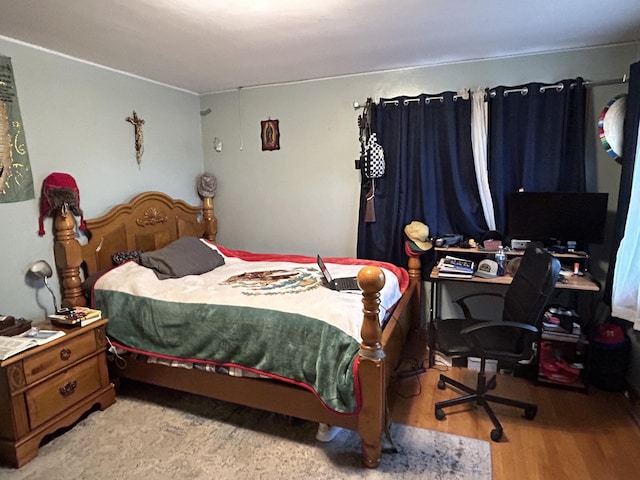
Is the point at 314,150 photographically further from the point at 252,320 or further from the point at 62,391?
the point at 62,391

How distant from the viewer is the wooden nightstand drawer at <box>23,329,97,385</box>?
2.05m

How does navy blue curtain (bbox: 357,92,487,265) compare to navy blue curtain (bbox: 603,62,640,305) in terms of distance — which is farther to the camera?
navy blue curtain (bbox: 357,92,487,265)

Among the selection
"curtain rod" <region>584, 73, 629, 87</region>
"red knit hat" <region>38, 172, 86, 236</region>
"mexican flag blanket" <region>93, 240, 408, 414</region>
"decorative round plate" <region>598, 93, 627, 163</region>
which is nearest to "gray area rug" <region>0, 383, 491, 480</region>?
"mexican flag blanket" <region>93, 240, 408, 414</region>

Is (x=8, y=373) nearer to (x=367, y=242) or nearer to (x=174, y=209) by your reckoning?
(x=174, y=209)

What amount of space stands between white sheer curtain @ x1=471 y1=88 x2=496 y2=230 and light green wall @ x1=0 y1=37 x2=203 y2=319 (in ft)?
8.85

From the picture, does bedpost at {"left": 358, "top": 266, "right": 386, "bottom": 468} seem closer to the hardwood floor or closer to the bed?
the bed

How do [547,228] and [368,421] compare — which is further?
[547,228]

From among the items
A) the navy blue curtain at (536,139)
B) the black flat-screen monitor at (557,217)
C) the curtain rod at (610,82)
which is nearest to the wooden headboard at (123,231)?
the navy blue curtain at (536,139)

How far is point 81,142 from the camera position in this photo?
114 inches

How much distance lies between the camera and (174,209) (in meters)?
3.65

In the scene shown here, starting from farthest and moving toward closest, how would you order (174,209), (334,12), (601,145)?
(174,209), (601,145), (334,12)

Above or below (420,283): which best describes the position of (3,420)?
below

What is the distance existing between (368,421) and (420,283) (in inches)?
66.6

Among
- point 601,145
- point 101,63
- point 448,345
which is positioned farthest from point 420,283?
point 101,63
